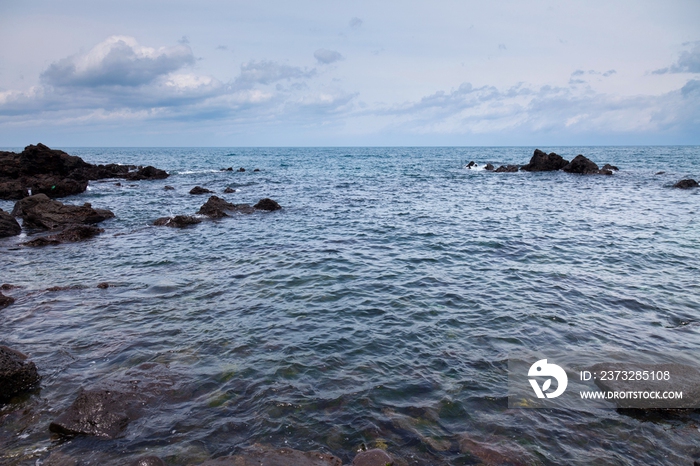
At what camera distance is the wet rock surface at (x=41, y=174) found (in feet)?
129

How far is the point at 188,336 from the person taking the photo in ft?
37.8

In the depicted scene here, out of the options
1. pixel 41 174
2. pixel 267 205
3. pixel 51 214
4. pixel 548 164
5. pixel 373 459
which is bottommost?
pixel 373 459

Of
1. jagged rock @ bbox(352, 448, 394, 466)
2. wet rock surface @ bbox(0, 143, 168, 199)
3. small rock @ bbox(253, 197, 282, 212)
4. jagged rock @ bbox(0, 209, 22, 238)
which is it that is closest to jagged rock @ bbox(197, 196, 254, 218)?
small rock @ bbox(253, 197, 282, 212)

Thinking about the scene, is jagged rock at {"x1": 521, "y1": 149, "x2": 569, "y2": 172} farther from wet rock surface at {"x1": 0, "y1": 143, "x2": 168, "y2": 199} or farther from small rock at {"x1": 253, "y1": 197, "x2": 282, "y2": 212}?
wet rock surface at {"x1": 0, "y1": 143, "x2": 168, "y2": 199}

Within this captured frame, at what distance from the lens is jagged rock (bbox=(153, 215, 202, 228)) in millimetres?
26828

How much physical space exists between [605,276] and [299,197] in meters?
30.1

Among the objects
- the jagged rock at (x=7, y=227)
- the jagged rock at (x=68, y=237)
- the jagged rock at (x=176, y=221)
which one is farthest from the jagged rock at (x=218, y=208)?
the jagged rock at (x=7, y=227)

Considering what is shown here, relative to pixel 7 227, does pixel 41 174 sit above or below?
above

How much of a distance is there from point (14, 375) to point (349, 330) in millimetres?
8024

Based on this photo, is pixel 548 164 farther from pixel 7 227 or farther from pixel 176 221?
pixel 7 227

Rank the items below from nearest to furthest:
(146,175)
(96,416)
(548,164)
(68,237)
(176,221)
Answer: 1. (96,416)
2. (68,237)
3. (176,221)
4. (146,175)
5. (548,164)

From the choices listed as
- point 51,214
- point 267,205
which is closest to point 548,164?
point 267,205

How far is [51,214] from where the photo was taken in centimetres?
2673

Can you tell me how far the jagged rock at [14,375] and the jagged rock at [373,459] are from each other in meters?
7.70
